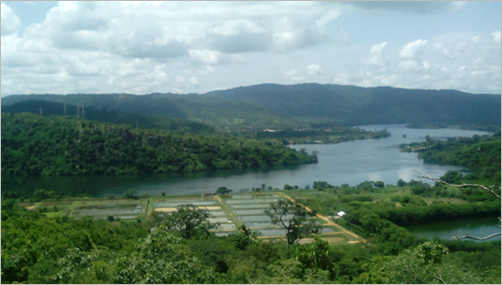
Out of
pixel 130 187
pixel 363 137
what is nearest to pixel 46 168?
pixel 130 187

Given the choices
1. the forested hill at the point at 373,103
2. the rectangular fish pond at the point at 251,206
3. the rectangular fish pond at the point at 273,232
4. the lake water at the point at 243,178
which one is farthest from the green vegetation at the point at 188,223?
the forested hill at the point at 373,103

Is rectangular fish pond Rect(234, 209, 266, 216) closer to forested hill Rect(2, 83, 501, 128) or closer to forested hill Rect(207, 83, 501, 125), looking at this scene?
forested hill Rect(2, 83, 501, 128)

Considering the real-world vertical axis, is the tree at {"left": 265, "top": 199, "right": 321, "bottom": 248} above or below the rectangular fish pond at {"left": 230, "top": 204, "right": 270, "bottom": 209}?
above

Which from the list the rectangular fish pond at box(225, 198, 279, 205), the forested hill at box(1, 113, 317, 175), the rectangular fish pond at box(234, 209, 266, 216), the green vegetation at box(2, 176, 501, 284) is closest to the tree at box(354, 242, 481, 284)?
the green vegetation at box(2, 176, 501, 284)

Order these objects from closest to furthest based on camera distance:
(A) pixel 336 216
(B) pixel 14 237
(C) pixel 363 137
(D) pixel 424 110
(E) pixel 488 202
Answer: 1. (B) pixel 14 237
2. (A) pixel 336 216
3. (E) pixel 488 202
4. (C) pixel 363 137
5. (D) pixel 424 110

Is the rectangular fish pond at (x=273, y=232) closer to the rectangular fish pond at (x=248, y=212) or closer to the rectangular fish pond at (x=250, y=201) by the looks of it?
the rectangular fish pond at (x=248, y=212)

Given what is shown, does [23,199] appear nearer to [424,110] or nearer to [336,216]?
[336,216]

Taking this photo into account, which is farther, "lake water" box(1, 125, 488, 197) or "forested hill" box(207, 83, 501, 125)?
"forested hill" box(207, 83, 501, 125)
